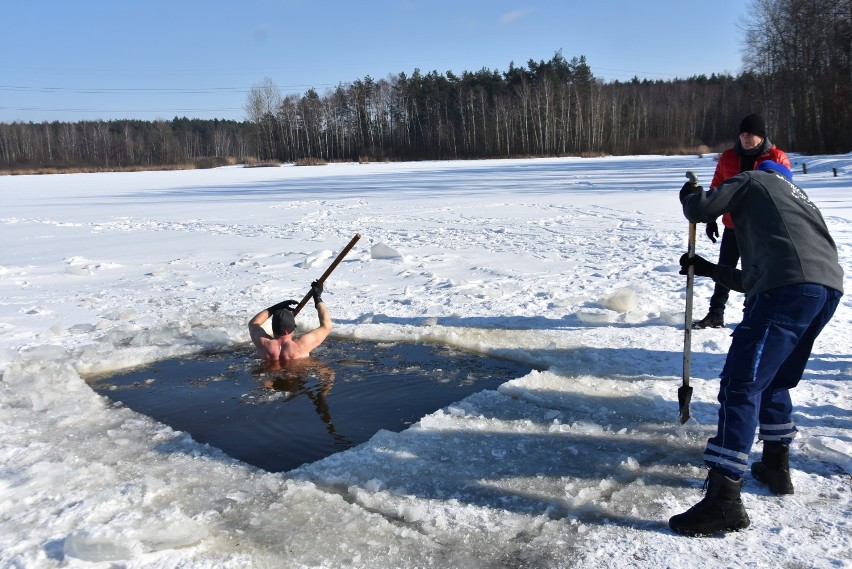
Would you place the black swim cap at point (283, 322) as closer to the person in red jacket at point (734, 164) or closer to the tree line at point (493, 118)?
the person in red jacket at point (734, 164)

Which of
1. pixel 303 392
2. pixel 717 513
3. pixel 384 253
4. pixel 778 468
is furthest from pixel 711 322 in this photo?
pixel 384 253

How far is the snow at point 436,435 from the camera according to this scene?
8.98 feet

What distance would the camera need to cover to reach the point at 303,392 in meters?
5.15

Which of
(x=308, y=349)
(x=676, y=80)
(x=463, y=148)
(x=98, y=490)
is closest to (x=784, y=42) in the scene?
(x=463, y=148)

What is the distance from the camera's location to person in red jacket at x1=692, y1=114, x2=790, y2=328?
3.59 m

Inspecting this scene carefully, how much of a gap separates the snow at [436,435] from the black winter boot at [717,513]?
60 millimetres

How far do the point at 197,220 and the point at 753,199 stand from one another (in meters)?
14.1

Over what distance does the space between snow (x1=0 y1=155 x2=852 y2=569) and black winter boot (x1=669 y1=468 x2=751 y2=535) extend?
0.06m

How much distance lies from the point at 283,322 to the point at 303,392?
0.70m

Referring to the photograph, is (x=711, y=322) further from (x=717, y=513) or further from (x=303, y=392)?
(x=303, y=392)

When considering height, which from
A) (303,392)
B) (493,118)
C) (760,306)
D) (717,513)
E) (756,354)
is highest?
(493,118)

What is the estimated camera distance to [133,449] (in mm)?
3854

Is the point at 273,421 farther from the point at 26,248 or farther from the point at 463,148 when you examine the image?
the point at 463,148

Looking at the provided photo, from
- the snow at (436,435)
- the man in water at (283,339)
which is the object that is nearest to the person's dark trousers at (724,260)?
the snow at (436,435)
